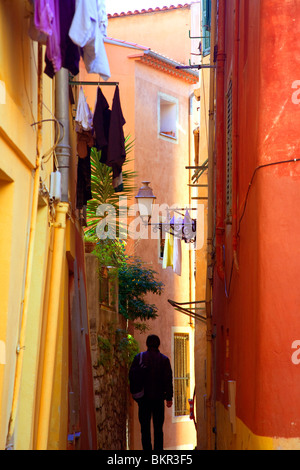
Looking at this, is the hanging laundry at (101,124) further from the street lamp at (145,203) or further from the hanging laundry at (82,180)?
the street lamp at (145,203)

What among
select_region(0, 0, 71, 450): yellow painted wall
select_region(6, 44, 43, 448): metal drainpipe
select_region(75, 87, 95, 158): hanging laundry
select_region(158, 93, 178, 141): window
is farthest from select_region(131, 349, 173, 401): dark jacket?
select_region(158, 93, 178, 141): window

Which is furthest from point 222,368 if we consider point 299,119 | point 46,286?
point 299,119

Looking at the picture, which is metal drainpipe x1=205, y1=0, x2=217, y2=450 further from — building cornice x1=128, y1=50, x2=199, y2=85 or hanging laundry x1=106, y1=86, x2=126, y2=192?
building cornice x1=128, y1=50, x2=199, y2=85

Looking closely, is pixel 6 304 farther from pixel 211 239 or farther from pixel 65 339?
pixel 211 239

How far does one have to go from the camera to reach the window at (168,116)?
Result: 26750 mm

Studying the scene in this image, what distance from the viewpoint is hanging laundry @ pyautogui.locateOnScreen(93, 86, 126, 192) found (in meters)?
10.0

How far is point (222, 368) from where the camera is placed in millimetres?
12102

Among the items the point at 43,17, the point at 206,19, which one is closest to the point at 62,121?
the point at 43,17

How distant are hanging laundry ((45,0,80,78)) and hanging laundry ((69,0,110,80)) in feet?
0.34

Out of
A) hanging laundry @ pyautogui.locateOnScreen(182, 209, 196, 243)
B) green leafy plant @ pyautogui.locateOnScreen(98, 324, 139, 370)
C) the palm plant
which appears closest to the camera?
Result: green leafy plant @ pyautogui.locateOnScreen(98, 324, 139, 370)

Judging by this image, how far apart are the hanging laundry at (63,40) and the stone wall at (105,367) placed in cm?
800

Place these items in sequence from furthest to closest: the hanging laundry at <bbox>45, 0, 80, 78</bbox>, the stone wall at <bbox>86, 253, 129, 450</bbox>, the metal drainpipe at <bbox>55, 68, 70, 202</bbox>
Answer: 1. the stone wall at <bbox>86, 253, 129, 450</bbox>
2. the metal drainpipe at <bbox>55, 68, 70, 202</bbox>
3. the hanging laundry at <bbox>45, 0, 80, 78</bbox>

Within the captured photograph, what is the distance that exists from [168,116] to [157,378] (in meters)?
16.4
